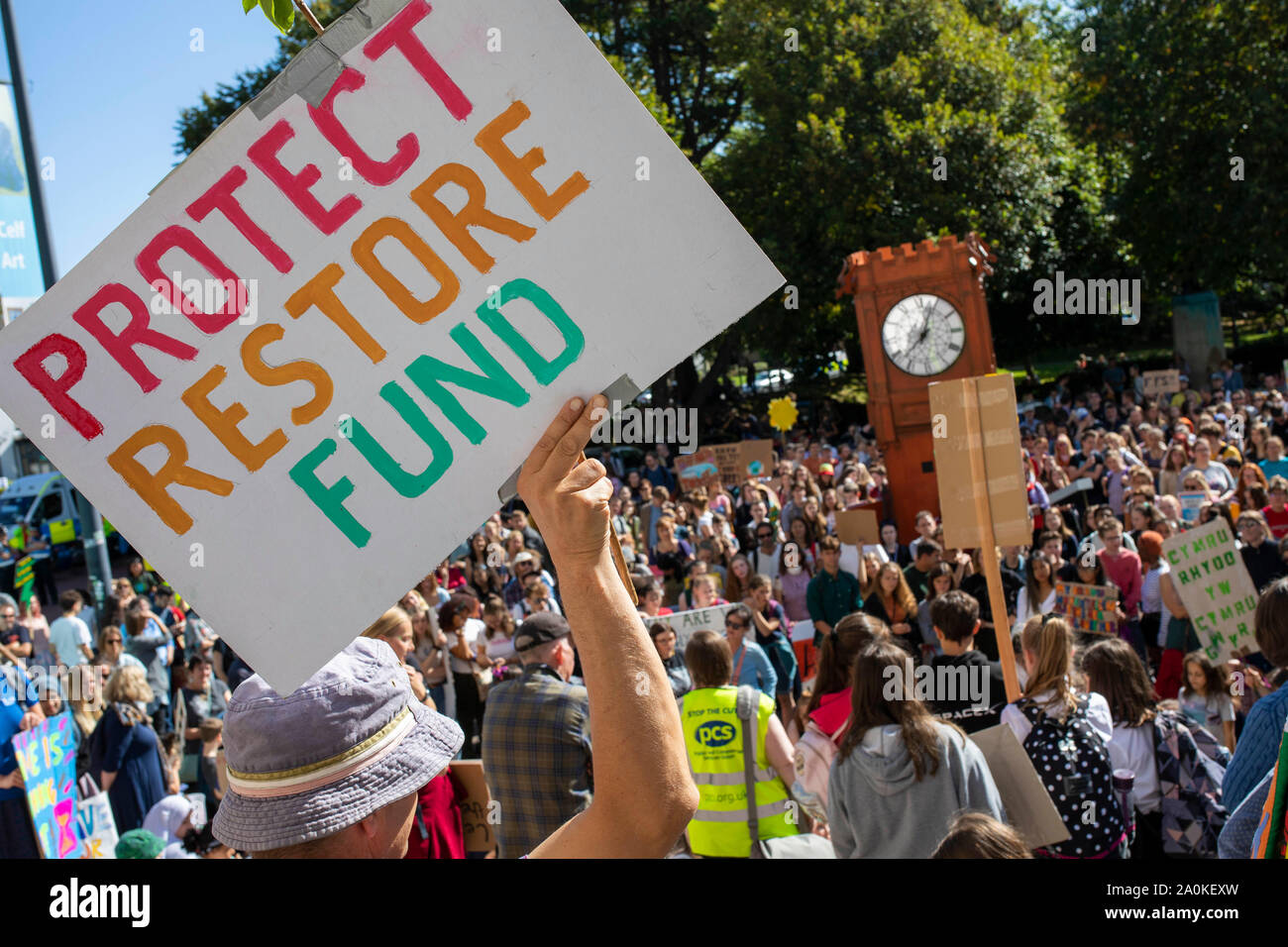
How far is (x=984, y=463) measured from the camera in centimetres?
564

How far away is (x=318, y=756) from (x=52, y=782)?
4.88 m

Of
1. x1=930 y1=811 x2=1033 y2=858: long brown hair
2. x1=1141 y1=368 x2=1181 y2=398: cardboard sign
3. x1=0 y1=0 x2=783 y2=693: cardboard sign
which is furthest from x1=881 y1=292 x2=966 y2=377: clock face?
x1=0 y1=0 x2=783 y2=693: cardboard sign

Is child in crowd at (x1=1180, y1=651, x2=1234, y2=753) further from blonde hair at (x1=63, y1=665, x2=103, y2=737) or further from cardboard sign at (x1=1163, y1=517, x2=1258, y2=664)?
blonde hair at (x1=63, y1=665, x2=103, y2=737)

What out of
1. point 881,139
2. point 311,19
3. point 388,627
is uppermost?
point 881,139

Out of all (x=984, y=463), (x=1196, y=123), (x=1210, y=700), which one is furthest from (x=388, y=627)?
(x=1196, y=123)

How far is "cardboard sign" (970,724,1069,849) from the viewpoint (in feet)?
11.6

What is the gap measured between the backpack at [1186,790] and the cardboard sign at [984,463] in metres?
1.63

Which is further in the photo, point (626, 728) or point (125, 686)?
point (125, 686)

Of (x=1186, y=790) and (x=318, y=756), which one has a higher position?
(x=318, y=756)

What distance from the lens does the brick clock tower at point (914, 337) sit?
483 inches

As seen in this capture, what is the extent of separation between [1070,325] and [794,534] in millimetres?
25347

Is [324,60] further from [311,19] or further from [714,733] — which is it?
[714,733]

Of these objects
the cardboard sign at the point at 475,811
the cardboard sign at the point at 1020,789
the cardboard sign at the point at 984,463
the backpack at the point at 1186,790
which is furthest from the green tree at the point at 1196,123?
the cardboard sign at the point at 475,811

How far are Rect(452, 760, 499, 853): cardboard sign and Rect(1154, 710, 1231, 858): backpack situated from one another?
2.51 m
